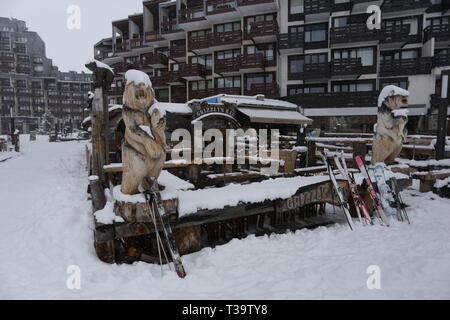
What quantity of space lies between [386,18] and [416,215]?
23.1 m

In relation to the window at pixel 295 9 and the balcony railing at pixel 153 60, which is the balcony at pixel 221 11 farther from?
the balcony railing at pixel 153 60

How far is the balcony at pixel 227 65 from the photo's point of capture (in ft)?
81.6

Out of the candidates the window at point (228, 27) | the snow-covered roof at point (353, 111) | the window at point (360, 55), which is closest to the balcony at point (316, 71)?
the window at point (360, 55)

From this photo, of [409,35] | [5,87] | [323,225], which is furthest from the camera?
[5,87]

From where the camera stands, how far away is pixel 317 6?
867 inches

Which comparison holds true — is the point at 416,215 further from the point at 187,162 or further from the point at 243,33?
the point at 243,33

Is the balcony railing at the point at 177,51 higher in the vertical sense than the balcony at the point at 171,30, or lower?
lower

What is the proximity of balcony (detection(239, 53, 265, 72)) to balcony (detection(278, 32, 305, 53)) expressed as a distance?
2.01 meters

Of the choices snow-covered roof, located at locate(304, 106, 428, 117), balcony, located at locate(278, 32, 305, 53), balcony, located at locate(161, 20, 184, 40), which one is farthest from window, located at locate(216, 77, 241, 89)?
snow-covered roof, located at locate(304, 106, 428, 117)

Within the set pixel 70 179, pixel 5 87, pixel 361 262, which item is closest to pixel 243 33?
pixel 70 179

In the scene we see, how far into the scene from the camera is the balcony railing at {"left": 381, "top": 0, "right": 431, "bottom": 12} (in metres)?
20.6

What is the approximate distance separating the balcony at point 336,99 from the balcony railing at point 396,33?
16.0ft

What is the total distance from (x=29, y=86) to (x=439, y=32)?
262 feet
